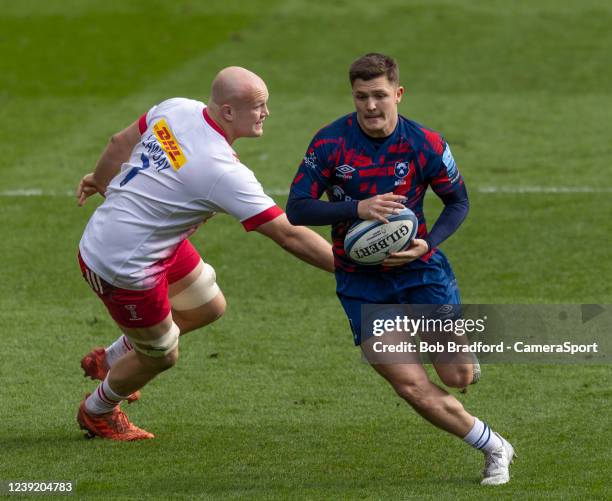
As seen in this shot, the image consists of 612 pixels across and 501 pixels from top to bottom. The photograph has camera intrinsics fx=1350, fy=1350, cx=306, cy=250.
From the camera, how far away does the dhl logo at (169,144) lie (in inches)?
285

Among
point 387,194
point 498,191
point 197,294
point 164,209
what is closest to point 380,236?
point 387,194

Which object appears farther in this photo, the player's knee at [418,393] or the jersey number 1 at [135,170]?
the jersey number 1 at [135,170]

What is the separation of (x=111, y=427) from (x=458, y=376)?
2.15 m

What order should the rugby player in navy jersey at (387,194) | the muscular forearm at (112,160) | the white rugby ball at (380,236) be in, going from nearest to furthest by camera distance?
1. the white rugby ball at (380,236)
2. the rugby player in navy jersey at (387,194)
3. the muscular forearm at (112,160)

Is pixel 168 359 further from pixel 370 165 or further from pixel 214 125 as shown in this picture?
pixel 370 165

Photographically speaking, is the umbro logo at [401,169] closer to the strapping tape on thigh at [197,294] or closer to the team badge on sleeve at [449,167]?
the team badge on sleeve at [449,167]

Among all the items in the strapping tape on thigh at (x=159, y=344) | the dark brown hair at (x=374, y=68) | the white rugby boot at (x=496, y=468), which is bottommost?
the white rugby boot at (x=496, y=468)

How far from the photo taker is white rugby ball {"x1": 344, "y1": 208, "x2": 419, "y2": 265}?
22.5 feet

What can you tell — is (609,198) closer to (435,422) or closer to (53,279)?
(53,279)

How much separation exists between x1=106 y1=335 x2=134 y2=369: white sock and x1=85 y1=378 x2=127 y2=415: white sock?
0.91ft

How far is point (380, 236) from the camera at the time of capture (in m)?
6.84

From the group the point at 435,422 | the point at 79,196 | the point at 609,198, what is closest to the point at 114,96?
the point at 609,198

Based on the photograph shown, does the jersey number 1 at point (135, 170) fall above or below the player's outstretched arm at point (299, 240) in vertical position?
above

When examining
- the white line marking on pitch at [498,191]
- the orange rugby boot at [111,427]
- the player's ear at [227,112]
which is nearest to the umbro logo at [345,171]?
the player's ear at [227,112]
